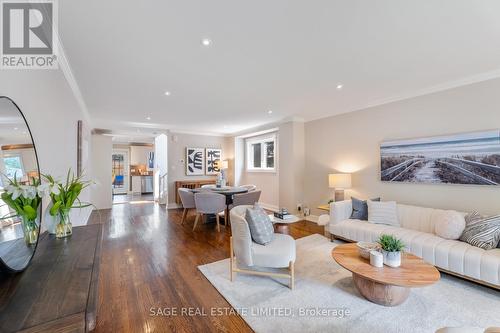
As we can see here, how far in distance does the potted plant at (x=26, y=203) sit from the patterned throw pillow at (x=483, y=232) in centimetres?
409

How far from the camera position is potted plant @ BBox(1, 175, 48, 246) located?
3.91 ft

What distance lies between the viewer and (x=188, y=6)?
1.61 m

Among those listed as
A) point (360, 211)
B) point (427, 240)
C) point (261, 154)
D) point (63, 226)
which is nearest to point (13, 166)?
point (63, 226)

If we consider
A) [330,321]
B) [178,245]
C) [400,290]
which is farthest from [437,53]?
[178,245]

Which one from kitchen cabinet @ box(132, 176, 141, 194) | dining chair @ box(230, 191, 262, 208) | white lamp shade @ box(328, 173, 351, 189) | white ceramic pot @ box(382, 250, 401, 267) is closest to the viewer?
white ceramic pot @ box(382, 250, 401, 267)

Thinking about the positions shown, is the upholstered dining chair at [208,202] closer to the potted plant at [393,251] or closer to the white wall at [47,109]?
the white wall at [47,109]

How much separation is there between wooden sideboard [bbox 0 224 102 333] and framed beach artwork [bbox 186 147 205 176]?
5.50 meters

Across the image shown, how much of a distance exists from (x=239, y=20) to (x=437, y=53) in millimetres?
2203

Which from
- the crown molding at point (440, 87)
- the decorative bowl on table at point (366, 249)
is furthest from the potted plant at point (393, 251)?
the crown molding at point (440, 87)

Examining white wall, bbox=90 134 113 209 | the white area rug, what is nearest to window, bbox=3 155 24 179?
the white area rug

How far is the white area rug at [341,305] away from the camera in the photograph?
1.82 metres

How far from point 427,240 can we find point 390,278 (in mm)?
1241

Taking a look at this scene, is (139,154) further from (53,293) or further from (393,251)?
(393,251)

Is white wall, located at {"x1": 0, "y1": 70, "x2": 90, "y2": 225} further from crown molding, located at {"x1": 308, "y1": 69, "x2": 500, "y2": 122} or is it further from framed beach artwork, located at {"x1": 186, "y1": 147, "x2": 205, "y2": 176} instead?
crown molding, located at {"x1": 308, "y1": 69, "x2": 500, "y2": 122}
